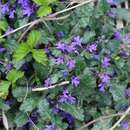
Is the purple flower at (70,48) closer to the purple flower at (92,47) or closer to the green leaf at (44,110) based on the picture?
the purple flower at (92,47)

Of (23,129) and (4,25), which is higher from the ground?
(4,25)

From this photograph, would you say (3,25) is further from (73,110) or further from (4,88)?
(73,110)

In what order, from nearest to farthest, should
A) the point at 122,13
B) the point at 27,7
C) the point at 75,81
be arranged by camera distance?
the point at 75,81
the point at 27,7
the point at 122,13

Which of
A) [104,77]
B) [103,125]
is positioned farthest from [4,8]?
[103,125]

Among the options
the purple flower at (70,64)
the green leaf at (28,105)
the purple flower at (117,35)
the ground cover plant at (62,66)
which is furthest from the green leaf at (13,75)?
the purple flower at (117,35)

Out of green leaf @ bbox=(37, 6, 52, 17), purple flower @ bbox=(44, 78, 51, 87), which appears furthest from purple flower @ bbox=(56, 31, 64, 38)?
purple flower @ bbox=(44, 78, 51, 87)

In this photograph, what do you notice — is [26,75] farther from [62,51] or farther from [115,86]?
[115,86]

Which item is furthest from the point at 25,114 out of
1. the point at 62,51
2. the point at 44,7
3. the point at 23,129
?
the point at 44,7
